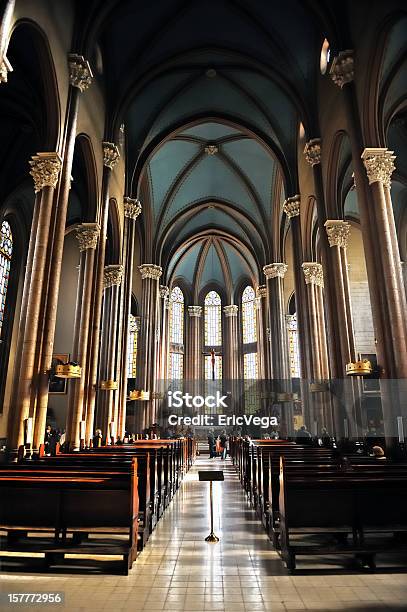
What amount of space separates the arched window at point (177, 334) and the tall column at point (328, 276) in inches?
985

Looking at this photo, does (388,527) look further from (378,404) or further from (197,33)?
(197,33)

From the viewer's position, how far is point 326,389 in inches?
629

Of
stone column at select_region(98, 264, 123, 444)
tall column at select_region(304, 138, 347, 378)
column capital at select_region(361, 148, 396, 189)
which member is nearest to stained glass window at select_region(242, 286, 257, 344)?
stone column at select_region(98, 264, 123, 444)

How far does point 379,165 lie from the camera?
12820 mm

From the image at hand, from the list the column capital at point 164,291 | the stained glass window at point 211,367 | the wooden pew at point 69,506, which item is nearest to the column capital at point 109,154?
the wooden pew at point 69,506

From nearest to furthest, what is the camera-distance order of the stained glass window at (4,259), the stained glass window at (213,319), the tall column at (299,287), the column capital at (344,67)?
1. the column capital at (344,67)
2. the tall column at (299,287)
3. the stained glass window at (4,259)
4. the stained glass window at (213,319)

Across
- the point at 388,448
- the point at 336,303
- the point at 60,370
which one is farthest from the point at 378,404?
A: the point at 60,370

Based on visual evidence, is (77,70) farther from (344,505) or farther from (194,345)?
(194,345)

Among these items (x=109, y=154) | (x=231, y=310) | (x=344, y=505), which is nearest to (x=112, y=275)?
(x=109, y=154)

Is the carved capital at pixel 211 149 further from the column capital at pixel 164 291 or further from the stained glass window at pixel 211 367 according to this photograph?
the stained glass window at pixel 211 367

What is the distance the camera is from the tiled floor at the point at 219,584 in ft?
13.3

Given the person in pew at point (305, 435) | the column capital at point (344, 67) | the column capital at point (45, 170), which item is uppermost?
the column capital at point (344, 67)

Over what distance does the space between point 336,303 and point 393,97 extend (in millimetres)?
7512

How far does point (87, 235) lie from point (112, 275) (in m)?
4.44
